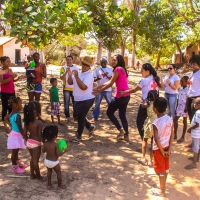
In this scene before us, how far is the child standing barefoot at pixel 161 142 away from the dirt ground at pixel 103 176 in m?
0.34

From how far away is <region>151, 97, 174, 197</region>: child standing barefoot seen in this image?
3.51 metres

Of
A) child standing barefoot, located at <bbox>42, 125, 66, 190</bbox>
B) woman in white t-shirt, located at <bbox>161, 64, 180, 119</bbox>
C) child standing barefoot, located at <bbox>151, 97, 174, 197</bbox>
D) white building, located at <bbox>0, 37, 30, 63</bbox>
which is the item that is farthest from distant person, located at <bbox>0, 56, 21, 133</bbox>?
white building, located at <bbox>0, 37, 30, 63</bbox>

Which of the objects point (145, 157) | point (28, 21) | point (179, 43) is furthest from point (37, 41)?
point (179, 43)

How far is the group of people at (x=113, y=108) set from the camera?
3543 millimetres

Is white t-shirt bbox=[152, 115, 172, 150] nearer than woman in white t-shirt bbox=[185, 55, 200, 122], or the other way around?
white t-shirt bbox=[152, 115, 172, 150]

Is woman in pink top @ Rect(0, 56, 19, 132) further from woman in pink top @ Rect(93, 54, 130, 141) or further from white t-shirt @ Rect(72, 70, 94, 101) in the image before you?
woman in pink top @ Rect(93, 54, 130, 141)

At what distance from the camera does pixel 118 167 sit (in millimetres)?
4434

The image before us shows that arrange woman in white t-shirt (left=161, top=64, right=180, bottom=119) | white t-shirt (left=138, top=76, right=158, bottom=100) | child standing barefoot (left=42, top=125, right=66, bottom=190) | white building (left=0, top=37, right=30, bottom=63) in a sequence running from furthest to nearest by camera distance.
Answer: white building (left=0, top=37, right=30, bottom=63), woman in white t-shirt (left=161, top=64, right=180, bottom=119), white t-shirt (left=138, top=76, right=158, bottom=100), child standing barefoot (left=42, top=125, right=66, bottom=190)

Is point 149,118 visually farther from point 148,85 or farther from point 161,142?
point 161,142

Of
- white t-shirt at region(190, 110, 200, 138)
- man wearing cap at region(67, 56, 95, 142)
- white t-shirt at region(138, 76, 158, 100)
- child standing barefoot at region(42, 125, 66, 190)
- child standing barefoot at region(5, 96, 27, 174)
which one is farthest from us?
man wearing cap at region(67, 56, 95, 142)

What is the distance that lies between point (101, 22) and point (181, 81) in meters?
2.14

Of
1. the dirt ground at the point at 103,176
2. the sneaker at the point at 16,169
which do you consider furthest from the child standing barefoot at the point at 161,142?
the sneaker at the point at 16,169

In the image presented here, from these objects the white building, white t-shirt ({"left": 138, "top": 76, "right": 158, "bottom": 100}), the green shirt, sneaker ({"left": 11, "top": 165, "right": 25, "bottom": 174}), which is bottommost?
sneaker ({"left": 11, "top": 165, "right": 25, "bottom": 174})

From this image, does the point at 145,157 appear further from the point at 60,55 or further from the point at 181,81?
the point at 60,55
